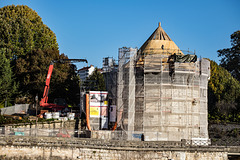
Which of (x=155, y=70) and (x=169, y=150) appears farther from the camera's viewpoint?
(x=155, y=70)

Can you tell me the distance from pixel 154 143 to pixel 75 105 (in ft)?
72.7

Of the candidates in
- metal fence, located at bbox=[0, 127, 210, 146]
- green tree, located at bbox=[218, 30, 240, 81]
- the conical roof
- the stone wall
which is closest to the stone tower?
the conical roof

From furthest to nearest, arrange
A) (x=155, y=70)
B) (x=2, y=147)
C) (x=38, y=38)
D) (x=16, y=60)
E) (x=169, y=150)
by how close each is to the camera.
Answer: (x=38, y=38) < (x=16, y=60) < (x=155, y=70) < (x=169, y=150) < (x=2, y=147)

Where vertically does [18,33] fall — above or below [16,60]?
above

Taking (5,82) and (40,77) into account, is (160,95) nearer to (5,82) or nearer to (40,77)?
(40,77)

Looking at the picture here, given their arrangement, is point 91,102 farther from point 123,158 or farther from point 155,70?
point 123,158

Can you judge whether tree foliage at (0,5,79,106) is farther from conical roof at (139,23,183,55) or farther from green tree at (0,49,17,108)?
conical roof at (139,23,183,55)

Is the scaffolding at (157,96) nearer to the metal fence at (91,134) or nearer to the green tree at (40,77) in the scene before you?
the metal fence at (91,134)

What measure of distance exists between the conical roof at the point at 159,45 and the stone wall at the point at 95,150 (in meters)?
11.0

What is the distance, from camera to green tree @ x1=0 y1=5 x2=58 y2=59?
47469mm

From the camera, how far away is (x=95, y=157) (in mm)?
26781

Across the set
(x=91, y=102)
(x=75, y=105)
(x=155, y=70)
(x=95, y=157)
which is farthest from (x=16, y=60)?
(x=95, y=157)

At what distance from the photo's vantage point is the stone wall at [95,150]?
26062 millimetres

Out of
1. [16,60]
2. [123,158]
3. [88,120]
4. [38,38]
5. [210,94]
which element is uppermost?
[38,38]
